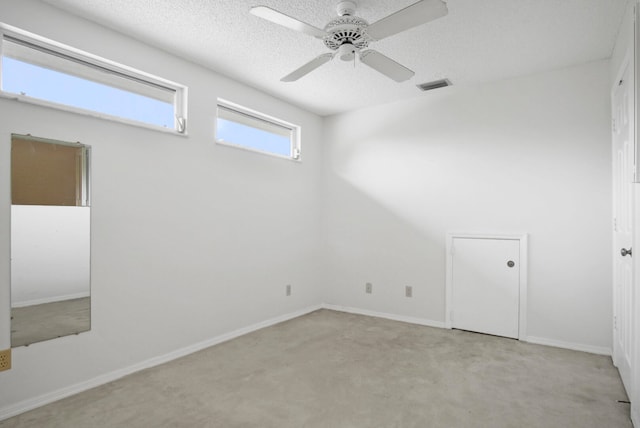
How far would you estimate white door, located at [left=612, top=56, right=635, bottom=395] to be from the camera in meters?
2.23

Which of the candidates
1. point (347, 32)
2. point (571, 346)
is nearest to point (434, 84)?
point (347, 32)

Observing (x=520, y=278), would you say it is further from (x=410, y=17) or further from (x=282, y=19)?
(x=282, y=19)

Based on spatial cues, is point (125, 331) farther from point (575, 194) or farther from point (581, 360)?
point (575, 194)

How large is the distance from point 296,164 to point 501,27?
259 centimetres

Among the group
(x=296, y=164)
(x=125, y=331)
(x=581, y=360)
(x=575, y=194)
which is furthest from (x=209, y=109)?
(x=581, y=360)

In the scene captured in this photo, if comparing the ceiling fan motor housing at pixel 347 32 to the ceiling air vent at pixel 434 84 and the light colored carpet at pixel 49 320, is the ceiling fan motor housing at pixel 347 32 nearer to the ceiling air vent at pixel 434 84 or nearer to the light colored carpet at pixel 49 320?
the ceiling air vent at pixel 434 84

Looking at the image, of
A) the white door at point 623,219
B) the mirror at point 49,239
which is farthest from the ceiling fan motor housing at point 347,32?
the mirror at point 49,239

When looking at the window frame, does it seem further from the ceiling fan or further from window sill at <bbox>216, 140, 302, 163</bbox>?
the ceiling fan

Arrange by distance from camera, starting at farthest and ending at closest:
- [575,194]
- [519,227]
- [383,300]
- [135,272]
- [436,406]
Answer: [383,300], [519,227], [575,194], [135,272], [436,406]

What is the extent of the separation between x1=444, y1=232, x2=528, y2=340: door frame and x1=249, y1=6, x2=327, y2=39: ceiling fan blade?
102 inches

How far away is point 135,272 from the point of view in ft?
9.19

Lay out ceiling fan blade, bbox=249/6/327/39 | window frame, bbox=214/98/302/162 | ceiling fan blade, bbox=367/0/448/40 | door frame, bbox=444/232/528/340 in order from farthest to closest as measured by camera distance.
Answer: window frame, bbox=214/98/302/162 → door frame, bbox=444/232/528/340 → ceiling fan blade, bbox=249/6/327/39 → ceiling fan blade, bbox=367/0/448/40

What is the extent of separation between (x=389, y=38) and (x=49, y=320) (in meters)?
3.08

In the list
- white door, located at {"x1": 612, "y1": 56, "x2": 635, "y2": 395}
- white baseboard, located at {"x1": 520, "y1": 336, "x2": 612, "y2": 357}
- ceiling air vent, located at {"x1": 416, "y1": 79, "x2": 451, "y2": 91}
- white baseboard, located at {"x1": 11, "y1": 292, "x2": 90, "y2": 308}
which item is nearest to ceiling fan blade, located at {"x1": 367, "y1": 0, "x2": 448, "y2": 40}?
white door, located at {"x1": 612, "y1": 56, "x2": 635, "y2": 395}
